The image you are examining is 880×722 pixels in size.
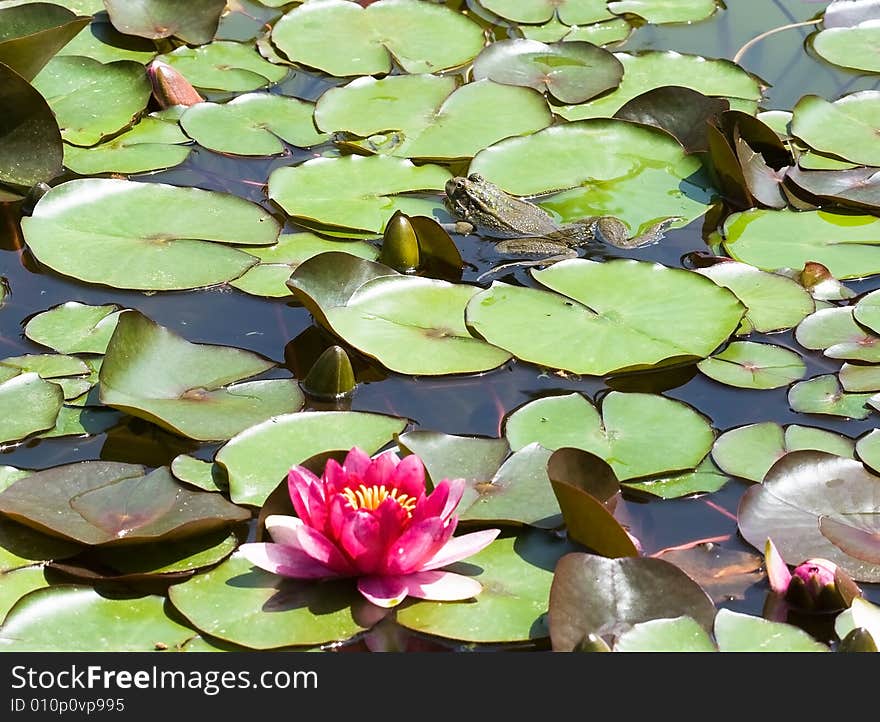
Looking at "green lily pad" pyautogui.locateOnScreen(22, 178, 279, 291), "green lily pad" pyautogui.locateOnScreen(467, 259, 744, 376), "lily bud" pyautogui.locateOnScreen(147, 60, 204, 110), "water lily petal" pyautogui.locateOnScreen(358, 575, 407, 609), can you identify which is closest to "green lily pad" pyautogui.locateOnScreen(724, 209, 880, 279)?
"green lily pad" pyautogui.locateOnScreen(467, 259, 744, 376)

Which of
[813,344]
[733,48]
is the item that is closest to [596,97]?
[733,48]

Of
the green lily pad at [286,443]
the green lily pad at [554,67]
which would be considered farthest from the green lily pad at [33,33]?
the green lily pad at [286,443]

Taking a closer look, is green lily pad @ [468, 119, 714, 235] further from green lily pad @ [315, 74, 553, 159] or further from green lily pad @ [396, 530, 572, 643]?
green lily pad @ [396, 530, 572, 643]

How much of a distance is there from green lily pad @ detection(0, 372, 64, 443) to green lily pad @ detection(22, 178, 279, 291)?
1.82ft

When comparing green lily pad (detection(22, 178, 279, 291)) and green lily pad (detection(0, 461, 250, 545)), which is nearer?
green lily pad (detection(0, 461, 250, 545))

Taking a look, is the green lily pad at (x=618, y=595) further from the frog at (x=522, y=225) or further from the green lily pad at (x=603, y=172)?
the green lily pad at (x=603, y=172)

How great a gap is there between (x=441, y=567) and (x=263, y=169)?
2174mm

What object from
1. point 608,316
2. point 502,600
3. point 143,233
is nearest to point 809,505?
point 502,600

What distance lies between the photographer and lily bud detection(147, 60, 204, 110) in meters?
4.36

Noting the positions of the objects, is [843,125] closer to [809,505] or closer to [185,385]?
[809,505]

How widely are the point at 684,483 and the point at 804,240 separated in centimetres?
141

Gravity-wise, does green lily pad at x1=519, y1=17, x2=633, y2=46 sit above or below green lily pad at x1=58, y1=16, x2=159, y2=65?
above

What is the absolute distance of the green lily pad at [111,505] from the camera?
239 centimetres

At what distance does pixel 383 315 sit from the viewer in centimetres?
321
